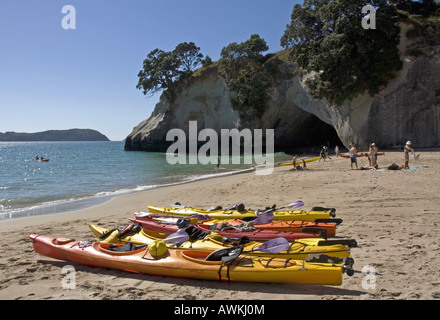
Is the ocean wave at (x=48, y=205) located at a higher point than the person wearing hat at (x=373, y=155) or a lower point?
lower

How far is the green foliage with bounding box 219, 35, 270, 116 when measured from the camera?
35125 mm

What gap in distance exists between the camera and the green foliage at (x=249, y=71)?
3512 cm

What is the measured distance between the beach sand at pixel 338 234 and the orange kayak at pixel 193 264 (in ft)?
0.41

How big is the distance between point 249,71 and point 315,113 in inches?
347

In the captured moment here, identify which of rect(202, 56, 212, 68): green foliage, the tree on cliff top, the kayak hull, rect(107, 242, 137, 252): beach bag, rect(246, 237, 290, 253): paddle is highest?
rect(202, 56, 212, 68): green foliage

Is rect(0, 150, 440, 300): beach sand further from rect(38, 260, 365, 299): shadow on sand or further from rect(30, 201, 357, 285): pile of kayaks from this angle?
rect(30, 201, 357, 285): pile of kayaks

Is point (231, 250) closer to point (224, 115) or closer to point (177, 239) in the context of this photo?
point (177, 239)

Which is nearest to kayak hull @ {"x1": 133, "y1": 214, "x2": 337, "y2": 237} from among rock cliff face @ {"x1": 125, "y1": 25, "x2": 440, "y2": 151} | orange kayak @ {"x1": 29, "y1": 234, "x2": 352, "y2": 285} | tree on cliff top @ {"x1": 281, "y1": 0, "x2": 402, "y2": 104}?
orange kayak @ {"x1": 29, "y1": 234, "x2": 352, "y2": 285}

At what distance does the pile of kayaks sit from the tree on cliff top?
1977 cm

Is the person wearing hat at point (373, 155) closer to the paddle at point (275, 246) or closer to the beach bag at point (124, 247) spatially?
the paddle at point (275, 246)

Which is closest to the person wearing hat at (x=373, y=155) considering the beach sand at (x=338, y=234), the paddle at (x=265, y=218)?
the beach sand at (x=338, y=234)

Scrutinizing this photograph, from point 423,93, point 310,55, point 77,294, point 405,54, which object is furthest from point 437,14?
point 77,294
